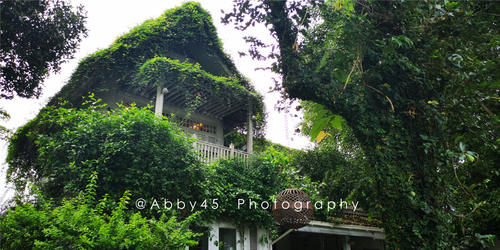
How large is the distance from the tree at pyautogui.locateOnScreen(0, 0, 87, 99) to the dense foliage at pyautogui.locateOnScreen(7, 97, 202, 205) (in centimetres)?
183

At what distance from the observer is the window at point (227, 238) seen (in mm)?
6914

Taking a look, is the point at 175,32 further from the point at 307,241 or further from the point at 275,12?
the point at 307,241

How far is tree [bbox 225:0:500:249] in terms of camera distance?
3.60m

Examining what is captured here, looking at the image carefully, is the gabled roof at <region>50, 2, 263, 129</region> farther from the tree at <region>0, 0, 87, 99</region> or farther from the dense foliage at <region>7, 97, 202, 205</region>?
the dense foliage at <region>7, 97, 202, 205</region>

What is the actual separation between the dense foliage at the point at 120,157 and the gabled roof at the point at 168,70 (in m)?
2.34

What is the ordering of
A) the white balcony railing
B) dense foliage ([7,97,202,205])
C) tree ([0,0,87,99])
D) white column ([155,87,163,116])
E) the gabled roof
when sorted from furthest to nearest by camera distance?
1. the gabled roof
2. white column ([155,87,163,116])
3. the white balcony railing
4. tree ([0,0,87,99])
5. dense foliage ([7,97,202,205])

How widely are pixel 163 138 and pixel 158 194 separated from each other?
3.74 feet

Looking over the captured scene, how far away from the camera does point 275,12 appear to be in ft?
15.0

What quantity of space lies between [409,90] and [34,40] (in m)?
7.71

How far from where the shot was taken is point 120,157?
592cm

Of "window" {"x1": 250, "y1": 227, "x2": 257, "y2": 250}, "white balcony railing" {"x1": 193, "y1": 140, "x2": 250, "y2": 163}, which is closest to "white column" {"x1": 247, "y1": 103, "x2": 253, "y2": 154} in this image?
"white balcony railing" {"x1": 193, "y1": 140, "x2": 250, "y2": 163}

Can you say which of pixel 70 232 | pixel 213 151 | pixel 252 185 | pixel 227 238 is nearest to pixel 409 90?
pixel 252 185

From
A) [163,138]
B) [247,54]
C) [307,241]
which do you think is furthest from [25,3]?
[307,241]

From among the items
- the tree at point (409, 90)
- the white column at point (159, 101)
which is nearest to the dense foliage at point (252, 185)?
the white column at point (159, 101)
